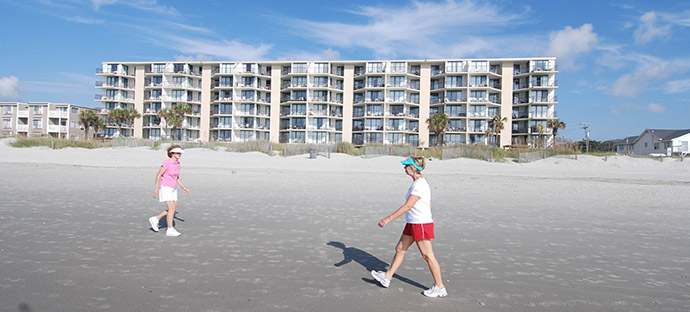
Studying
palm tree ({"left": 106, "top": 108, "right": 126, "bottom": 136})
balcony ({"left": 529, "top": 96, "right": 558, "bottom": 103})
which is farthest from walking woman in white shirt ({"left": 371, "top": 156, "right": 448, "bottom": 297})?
palm tree ({"left": 106, "top": 108, "right": 126, "bottom": 136})

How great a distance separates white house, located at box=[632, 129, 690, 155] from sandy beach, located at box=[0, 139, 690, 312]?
243ft

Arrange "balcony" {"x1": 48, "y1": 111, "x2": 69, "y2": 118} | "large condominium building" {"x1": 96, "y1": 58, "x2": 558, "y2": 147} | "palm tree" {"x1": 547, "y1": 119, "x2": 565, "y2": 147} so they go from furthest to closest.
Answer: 1. "balcony" {"x1": 48, "y1": 111, "x2": 69, "y2": 118}
2. "large condominium building" {"x1": 96, "y1": 58, "x2": 558, "y2": 147}
3. "palm tree" {"x1": 547, "y1": 119, "x2": 565, "y2": 147}

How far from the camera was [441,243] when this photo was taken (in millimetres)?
7699

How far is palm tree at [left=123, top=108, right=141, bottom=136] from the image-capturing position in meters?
70.7

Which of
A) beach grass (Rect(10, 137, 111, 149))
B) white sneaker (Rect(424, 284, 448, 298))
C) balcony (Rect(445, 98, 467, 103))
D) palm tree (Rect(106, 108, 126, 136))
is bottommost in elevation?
white sneaker (Rect(424, 284, 448, 298))

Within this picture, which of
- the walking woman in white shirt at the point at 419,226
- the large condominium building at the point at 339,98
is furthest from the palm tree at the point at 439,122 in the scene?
the walking woman in white shirt at the point at 419,226

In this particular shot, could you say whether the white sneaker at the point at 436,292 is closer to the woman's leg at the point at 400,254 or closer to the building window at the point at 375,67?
the woman's leg at the point at 400,254

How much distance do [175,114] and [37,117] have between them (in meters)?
39.1

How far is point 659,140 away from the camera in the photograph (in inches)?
3046

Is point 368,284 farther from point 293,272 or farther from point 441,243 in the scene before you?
point 441,243

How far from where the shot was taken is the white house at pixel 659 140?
72812 mm

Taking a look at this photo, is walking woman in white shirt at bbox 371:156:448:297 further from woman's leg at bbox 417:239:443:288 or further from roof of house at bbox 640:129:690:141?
roof of house at bbox 640:129:690:141

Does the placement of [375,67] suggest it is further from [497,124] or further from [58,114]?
[58,114]

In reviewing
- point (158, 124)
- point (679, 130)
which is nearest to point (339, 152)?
point (158, 124)
